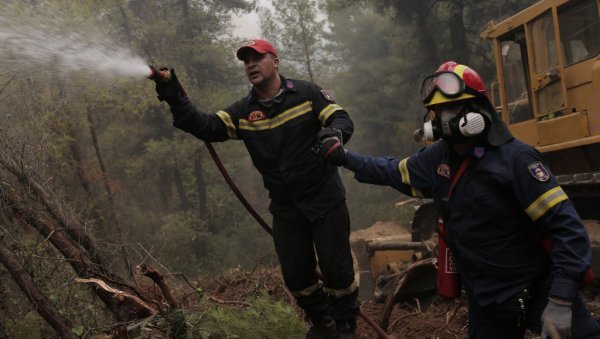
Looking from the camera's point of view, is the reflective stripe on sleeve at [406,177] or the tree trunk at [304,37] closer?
the reflective stripe on sleeve at [406,177]

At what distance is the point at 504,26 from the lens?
7797 mm

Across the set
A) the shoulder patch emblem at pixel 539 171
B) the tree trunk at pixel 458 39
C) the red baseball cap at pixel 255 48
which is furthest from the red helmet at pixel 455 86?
the tree trunk at pixel 458 39

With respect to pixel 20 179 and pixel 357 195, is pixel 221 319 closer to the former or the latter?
pixel 20 179

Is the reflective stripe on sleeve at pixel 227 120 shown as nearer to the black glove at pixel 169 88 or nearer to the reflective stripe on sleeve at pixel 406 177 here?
the black glove at pixel 169 88

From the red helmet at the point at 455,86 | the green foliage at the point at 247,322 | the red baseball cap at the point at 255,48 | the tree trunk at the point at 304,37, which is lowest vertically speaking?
the green foliage at the point at 247,322

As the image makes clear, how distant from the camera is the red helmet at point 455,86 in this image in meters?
2.81

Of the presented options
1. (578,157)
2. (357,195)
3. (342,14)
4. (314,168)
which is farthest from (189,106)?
(342,14)

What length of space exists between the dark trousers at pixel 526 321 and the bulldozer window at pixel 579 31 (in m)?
5.04

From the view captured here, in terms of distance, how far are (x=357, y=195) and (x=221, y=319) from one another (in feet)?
105

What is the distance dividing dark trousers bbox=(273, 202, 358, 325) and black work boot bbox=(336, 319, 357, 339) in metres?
0.03

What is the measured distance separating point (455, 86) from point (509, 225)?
2.55 ft

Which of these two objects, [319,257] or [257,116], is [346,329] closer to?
[319,257]

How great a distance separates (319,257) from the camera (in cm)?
409

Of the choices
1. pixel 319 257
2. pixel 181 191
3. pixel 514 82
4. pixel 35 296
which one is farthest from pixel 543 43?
pixel 181 191
